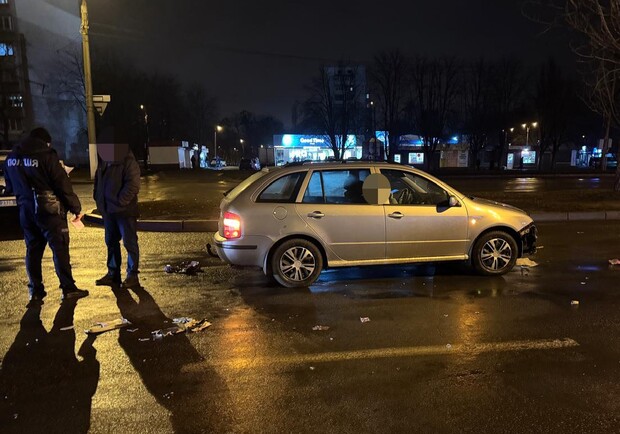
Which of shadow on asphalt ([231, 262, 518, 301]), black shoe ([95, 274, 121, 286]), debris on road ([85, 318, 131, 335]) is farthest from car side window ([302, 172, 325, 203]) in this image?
black shoe ([95, 274, 121, 286])

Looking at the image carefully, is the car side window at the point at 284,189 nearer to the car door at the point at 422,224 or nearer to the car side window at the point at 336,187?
the car side window at the point at 336,187

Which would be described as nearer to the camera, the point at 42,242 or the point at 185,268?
the point at 42,242

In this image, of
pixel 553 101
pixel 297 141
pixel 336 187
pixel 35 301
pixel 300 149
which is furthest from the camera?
pixel 300 149

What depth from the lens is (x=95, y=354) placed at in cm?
414

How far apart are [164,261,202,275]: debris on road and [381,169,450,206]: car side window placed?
3.08m

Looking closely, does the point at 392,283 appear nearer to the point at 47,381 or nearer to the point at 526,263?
the point at 526,263

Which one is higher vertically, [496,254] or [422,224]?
[422,224]

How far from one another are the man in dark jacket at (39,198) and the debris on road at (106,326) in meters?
1.12

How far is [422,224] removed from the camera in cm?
624

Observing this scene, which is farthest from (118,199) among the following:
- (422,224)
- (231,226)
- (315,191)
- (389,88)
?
(389,88)

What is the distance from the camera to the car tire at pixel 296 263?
6.02 m

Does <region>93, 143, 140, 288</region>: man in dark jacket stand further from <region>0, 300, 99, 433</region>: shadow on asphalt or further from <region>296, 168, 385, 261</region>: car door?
<region>296, 168, 385, 261</region>: car door

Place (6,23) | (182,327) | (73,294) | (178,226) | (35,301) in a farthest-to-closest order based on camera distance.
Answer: (6,23) → (178,226) → (73,294) → (35,301) → (182,327)

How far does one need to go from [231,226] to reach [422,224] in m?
2.51
